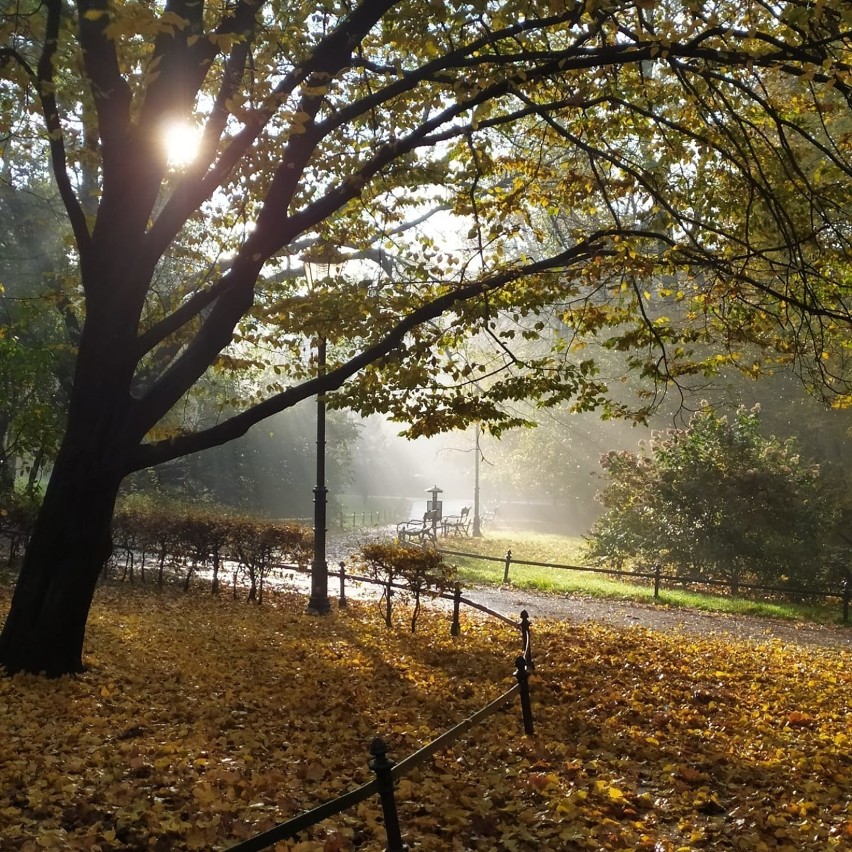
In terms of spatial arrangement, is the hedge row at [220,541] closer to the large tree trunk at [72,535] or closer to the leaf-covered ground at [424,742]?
the leaf-covered ground at [424,742]

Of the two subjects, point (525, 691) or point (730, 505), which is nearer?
point (525, 691)

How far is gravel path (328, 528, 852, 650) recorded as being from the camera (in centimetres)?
1348

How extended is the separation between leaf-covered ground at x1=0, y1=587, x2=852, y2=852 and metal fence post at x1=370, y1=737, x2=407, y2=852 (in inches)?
39.7

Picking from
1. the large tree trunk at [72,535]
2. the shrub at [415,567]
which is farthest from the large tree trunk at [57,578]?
the shrub at [415,567]

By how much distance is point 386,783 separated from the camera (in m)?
3.22

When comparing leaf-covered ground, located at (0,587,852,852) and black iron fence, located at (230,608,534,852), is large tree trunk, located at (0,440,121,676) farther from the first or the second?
black iron fence, located at (230,608,534,852)

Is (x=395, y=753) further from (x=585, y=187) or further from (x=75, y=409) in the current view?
(x=585, y=187)

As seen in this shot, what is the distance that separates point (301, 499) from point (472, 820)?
39158 millimetres

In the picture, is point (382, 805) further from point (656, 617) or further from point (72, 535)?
point (656, 617)

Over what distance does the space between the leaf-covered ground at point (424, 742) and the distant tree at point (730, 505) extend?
9532 millimetres

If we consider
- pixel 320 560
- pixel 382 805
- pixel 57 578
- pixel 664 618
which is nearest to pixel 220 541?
pixel 320 560

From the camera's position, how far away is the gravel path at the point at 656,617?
13.5 m

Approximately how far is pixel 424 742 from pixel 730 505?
51.4 ft

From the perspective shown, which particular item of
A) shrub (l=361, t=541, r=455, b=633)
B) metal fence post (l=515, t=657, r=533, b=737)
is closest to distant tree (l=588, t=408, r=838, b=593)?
shrub (l=361, t=541, r=455, b=633)
